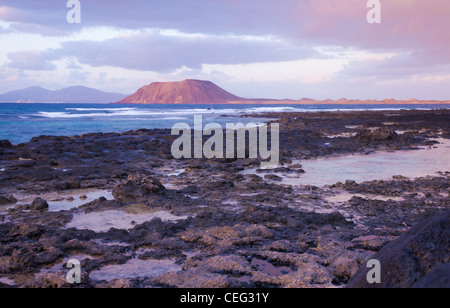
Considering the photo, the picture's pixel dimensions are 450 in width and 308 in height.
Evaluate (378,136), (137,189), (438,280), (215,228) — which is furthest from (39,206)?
(378,136)

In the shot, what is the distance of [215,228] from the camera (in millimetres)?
5941

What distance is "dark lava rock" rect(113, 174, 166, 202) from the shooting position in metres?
8.09

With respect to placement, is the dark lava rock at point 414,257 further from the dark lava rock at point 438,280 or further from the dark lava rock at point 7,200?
the dark lava rock at point 7,200

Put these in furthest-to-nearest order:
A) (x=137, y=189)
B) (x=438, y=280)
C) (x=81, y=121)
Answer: (x=81, y=121), (x=137, y=189), (x=438, y=280)

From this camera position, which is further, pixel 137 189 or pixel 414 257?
pixel 137 189

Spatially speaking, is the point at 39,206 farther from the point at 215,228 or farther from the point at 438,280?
the point at 438,280

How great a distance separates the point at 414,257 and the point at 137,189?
637cm

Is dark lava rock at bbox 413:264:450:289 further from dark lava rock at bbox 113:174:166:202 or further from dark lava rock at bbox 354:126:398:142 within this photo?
dark lava rock at bbox 354:126:398:142

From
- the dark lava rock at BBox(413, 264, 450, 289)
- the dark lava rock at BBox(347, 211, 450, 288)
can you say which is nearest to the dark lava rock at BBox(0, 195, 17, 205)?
the dark lava rock at BBox(347, 211, 450, 288)

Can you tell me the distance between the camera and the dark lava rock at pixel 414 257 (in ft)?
8.98

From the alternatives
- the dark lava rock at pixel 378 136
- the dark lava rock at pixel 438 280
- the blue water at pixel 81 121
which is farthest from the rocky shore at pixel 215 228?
the blue water at pixel 81 121

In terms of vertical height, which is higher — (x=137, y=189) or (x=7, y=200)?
(x=137, y=189)

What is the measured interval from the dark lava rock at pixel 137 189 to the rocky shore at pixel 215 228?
22mm

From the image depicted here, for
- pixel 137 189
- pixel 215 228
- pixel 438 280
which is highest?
pixel 438 280
